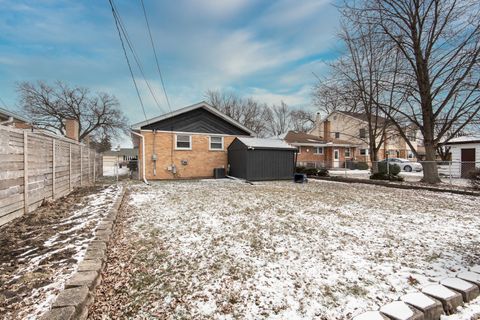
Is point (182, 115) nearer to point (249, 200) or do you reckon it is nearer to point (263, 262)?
point (249, 200)

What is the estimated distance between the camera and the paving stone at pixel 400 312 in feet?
6.78

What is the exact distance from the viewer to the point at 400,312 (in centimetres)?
213

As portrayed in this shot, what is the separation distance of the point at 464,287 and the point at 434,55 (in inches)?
503

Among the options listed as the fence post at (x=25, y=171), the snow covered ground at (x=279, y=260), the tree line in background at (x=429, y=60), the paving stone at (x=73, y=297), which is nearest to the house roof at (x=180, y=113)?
the tree line in background at (x=429, y=60)

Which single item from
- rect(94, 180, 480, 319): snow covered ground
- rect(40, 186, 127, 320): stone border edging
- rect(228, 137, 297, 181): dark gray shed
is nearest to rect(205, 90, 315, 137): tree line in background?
rect(228, 137, 297, 181): dark gray shed

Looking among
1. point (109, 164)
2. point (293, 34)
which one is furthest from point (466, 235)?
point (109, 164)

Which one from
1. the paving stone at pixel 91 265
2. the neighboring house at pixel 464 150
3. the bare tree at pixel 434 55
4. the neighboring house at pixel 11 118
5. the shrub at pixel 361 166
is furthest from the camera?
the shrub at pixel 361 166

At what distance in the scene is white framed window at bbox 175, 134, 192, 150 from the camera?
13969mm

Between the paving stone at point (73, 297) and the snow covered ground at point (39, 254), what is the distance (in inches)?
5.7

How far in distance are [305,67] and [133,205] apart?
13.1 meters

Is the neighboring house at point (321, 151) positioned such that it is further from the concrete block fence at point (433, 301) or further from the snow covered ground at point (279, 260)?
the concrete block fence at point (433, 301)

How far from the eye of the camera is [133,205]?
6465 millimetres

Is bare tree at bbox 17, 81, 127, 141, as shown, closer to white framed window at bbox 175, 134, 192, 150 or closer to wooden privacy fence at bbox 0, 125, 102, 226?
white framed window at bbox 175, 134, 192, 150

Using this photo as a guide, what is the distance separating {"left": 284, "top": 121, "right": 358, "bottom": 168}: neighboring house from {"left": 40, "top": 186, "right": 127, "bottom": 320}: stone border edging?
22815mm
